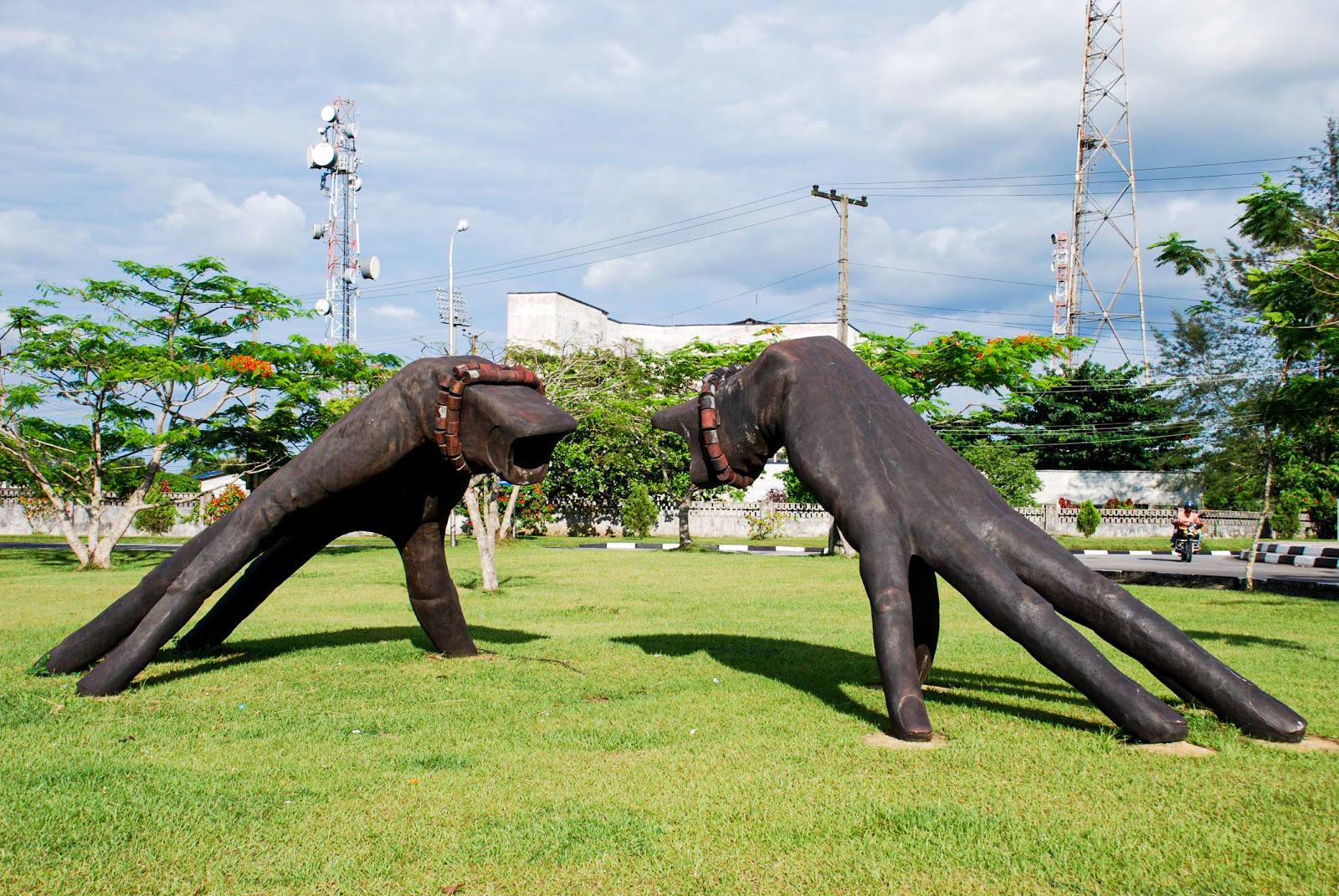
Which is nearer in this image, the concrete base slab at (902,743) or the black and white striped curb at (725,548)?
the concrete base slab at (902,743)

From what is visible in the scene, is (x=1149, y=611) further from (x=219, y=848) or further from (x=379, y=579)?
(x=379, y=579)

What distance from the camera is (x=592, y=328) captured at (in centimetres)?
4397

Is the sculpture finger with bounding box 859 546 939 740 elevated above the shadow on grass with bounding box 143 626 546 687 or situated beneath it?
elevated above

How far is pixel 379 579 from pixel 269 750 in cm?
1217

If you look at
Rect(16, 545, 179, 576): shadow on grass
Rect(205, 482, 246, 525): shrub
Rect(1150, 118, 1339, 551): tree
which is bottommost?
Rect(16, 545, 179, 576): shadow on grass

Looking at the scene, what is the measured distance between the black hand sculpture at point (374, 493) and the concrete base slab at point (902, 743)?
2999mm

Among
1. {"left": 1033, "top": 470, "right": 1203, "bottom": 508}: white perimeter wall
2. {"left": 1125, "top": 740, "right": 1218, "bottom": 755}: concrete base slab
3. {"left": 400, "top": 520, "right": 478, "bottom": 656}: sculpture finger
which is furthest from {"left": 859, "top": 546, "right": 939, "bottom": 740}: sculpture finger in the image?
{"left": 1033, "top": 470, "right": 1203, "bottom": 508}: white perimeter wall

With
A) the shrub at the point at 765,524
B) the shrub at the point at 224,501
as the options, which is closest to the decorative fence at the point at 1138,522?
the shrub at the point at 765,524

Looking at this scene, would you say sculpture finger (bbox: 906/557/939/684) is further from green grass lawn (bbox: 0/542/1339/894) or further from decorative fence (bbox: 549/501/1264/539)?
decorative fence (bbox: 549/501/1264/539)

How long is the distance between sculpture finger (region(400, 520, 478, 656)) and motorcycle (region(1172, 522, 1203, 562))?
20.2 m

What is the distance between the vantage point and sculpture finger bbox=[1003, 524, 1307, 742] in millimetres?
5777

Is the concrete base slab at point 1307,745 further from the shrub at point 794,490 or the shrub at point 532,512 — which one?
the shrub at point 532,512

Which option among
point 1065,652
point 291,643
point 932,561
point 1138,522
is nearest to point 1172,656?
point 1065,652

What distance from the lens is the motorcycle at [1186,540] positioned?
23.8 m
